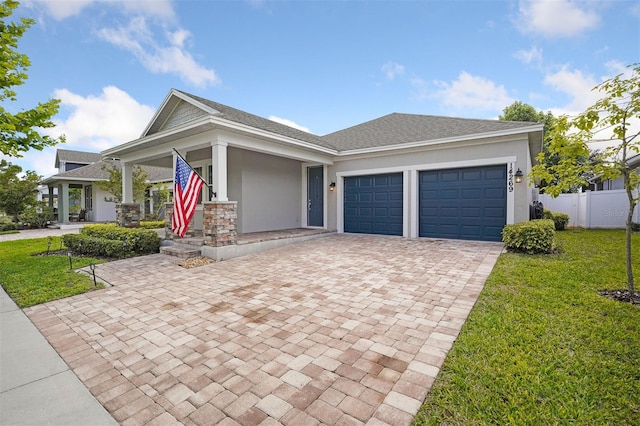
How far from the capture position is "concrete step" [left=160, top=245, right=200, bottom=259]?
7.32 metres

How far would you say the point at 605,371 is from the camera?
2342 mm

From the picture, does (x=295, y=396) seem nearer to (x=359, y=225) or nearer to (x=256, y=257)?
(x=256, y=257)

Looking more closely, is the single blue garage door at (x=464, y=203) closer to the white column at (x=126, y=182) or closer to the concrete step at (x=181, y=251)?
the concrete step at (x=181, y=251)

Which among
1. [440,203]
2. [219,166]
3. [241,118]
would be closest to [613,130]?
[440,203]

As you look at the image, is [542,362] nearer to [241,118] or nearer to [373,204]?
[241,118]

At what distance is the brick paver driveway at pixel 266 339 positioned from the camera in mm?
2059

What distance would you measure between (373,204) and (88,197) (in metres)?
19.6

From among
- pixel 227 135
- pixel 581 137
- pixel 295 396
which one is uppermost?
pixel 227 135

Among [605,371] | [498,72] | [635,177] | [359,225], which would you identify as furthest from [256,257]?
[498,72]

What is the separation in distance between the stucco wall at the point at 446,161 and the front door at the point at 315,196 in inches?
18.2

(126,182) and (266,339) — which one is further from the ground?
(126,182)

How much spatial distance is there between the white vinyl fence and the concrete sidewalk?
46.4ft

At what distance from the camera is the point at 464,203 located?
29.1ft

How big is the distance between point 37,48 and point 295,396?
42.2 ft
